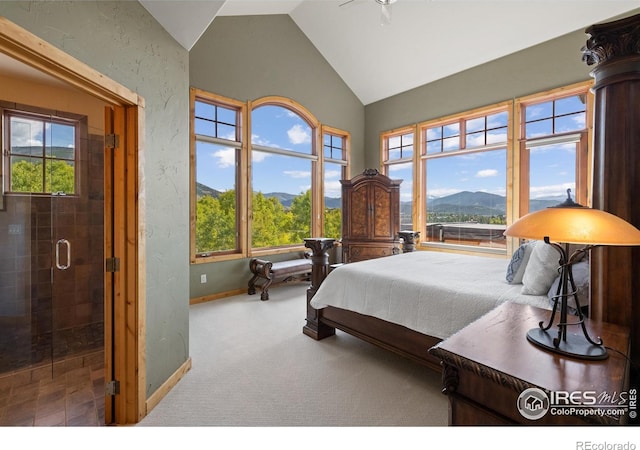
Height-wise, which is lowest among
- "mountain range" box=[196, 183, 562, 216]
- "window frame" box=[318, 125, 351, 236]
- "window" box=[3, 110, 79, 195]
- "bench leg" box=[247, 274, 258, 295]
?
"bench leg" box=[247, 274, 258, 295]

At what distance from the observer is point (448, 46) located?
4734 millimetres

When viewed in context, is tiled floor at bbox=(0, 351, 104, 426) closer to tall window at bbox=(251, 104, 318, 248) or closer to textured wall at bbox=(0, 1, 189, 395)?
textured wall at bbox=(0, 1, 189, 395)

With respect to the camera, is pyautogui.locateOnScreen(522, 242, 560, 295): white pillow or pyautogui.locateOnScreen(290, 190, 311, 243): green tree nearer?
pyautogui.locateOnScreen(522, 242, 560, 295): white pillow

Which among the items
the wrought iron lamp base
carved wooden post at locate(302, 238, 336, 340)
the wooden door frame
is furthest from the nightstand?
carved wooden post at locate(302, 238, 336, 340)

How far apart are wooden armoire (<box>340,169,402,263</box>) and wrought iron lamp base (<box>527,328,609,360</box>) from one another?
398 centimetres

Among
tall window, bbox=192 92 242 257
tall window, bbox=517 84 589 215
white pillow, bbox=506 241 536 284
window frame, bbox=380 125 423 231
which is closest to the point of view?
white pillow, bbox=506 241 536 284

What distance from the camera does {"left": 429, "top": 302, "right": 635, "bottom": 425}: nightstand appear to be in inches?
35.0

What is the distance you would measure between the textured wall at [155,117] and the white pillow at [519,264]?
8.29 feet

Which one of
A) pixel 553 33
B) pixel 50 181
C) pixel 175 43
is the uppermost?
pixel 553 33

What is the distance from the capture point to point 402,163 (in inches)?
241

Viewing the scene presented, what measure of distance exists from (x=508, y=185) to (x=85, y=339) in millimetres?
5822

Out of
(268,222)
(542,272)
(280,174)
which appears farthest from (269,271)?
(542,272)

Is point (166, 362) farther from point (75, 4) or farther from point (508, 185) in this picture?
point (508, 185)
